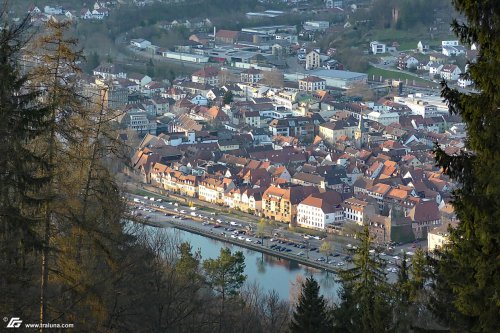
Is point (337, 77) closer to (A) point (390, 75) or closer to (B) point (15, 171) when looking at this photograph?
(A) point (390, 75)

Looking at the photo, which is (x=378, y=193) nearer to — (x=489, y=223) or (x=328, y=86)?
(x=328, y=86)

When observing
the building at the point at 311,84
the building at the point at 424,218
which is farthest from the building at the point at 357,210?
the building at the point at 311,84

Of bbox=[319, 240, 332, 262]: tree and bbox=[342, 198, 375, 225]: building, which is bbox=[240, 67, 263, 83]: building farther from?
bbox=[319, 240, 332, 262]: tree

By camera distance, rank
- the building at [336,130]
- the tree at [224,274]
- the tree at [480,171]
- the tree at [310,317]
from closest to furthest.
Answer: the tree at [480,171] → the tree at [310,317] → the tree at [224,274] → the building at [336,130]

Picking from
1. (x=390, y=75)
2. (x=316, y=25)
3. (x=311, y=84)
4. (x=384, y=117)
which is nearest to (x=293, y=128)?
(x=384, y=117)

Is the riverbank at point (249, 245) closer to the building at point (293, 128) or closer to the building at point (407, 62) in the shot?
the building at point (293, 128)
